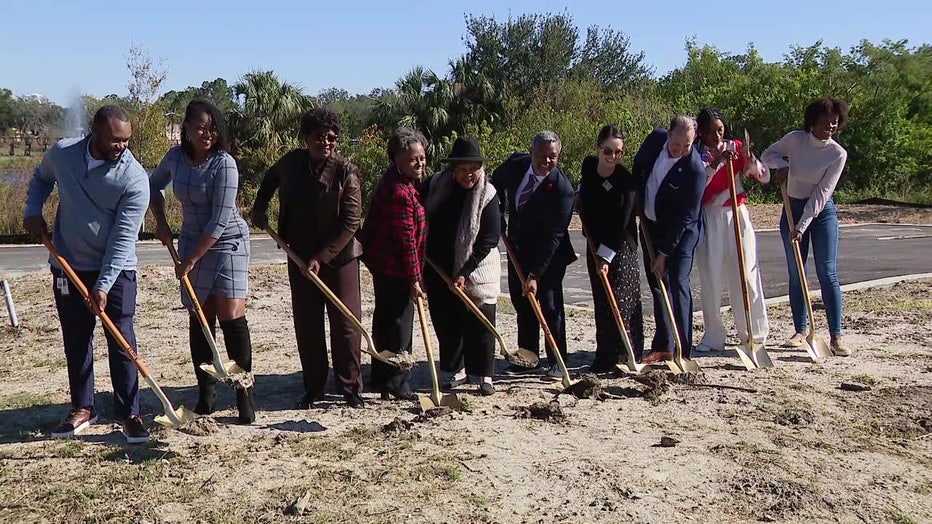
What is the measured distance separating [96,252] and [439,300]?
2.20m

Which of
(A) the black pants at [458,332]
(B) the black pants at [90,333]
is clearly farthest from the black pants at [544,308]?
(B) the black pants at [90,333]

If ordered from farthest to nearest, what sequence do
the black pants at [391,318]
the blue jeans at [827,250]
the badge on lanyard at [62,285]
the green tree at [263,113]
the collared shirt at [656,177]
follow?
the green tree at [263,113]
the blue jeans at [827,250]
the collared shirt at [656,177]
the black pants at [391,318]
the badge on lanyard at [62,285]

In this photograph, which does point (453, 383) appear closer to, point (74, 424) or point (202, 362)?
point (202, 362)

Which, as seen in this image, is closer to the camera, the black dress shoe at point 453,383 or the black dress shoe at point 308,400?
the black dress shoe at point 308,400

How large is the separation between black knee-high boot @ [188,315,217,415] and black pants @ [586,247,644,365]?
2.64m

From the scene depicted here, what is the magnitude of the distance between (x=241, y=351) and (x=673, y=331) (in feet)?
9.59

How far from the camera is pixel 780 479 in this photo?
13.5ft

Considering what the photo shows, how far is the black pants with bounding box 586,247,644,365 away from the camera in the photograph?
616 cm

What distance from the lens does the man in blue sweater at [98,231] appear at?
4457 millimetres

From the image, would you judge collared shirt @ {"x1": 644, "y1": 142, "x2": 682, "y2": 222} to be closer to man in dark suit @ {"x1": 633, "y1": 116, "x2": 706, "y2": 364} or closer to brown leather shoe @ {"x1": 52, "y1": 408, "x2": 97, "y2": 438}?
man in dark suit @ {"x1": 633, "y1": 116, "x2": 706, "y2": 364}

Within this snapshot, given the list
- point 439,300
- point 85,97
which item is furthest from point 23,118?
point 439,300

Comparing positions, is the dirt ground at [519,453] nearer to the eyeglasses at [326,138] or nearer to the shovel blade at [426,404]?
the shovel blade at [426,404]

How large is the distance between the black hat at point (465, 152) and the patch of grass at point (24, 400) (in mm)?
2945

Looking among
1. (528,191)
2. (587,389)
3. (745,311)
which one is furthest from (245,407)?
(745,311)
